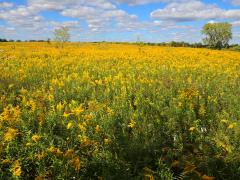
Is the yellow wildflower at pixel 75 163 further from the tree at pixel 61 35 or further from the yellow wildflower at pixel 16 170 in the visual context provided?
the tree at pixel 61 35

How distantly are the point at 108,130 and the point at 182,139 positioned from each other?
1.33 meters

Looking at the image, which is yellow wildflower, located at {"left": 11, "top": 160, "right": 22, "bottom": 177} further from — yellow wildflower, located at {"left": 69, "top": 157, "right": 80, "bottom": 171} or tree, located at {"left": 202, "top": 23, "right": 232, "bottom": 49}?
tree, located at {"left": 202, "top": 23, "right": 232, "bottom": 49}

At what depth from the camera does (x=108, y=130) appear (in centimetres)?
592

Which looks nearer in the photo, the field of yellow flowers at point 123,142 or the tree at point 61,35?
the field of yellow flowers at point 123,142

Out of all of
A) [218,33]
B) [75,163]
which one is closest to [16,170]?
[75,163]

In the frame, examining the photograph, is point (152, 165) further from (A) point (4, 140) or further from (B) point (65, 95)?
(B) point (65, 95)

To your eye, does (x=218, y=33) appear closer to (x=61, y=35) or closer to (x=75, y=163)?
(x=61, y=35)

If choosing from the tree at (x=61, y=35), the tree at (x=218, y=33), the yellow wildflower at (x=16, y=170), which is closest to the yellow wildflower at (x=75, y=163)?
the yellow wildflower at (x=16, y=170)

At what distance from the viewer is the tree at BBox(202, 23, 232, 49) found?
76.4m

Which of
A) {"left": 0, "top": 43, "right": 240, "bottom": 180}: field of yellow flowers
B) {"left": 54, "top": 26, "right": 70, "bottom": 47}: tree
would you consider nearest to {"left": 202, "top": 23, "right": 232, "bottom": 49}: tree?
{"left": 54, "top": 26, "right": 70, "bottom": 47}: tree

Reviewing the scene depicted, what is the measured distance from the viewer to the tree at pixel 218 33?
7638 centimetres

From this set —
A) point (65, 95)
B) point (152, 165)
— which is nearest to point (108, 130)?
point (152, 165)

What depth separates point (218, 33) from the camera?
77.1m

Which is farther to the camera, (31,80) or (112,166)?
(31,80)
